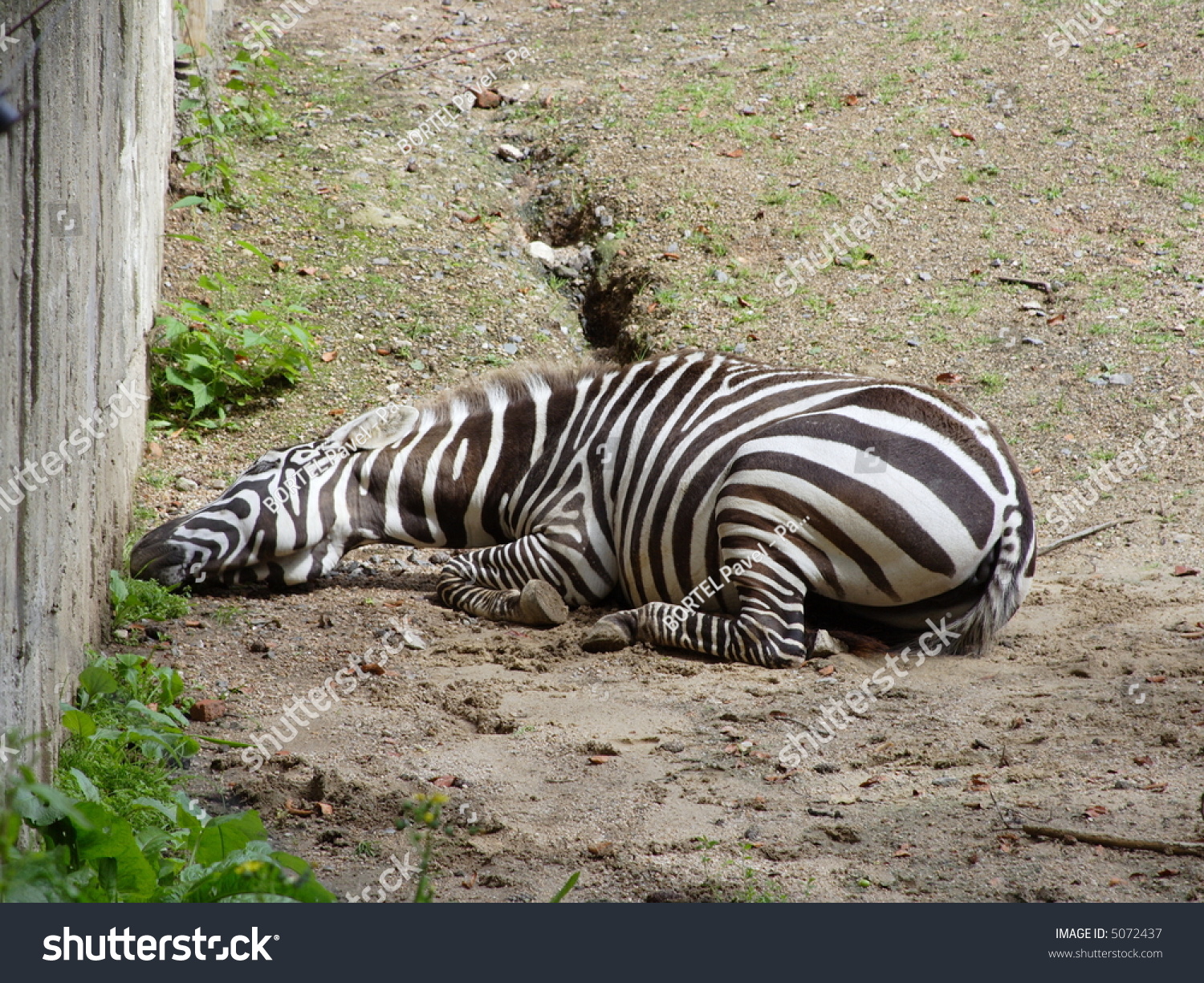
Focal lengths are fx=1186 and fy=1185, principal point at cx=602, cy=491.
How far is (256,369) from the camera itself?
25.0ft

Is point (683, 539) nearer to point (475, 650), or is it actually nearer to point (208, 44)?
point (475, 650)

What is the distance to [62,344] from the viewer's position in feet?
12.6

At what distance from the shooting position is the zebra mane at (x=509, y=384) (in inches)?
248

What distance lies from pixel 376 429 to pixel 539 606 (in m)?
1.41

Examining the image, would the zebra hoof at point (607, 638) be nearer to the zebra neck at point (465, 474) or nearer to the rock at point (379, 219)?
the zebra neck at point (465, 474)

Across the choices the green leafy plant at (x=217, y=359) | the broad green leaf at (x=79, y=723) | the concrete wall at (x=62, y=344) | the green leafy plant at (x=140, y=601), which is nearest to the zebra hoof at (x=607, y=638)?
the green leafy plant at (x=140, y=601)

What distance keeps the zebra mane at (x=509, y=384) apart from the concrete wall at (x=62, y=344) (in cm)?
153

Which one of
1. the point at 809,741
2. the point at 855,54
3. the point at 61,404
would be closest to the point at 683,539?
the point at 809,741

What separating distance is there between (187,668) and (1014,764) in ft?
10.3

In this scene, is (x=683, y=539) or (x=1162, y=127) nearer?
(x=683, y=539)

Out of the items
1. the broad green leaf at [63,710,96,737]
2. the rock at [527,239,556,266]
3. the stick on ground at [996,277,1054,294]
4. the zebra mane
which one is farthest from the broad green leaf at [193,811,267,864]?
the stick on ground at [996,277,1054,294]

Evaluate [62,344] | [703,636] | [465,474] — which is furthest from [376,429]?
[62,344]

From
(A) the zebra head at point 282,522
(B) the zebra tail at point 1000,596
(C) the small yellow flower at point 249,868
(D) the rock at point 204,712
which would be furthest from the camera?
(A) the zebra head at point 282,522

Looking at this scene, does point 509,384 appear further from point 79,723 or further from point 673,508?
point 79,723
